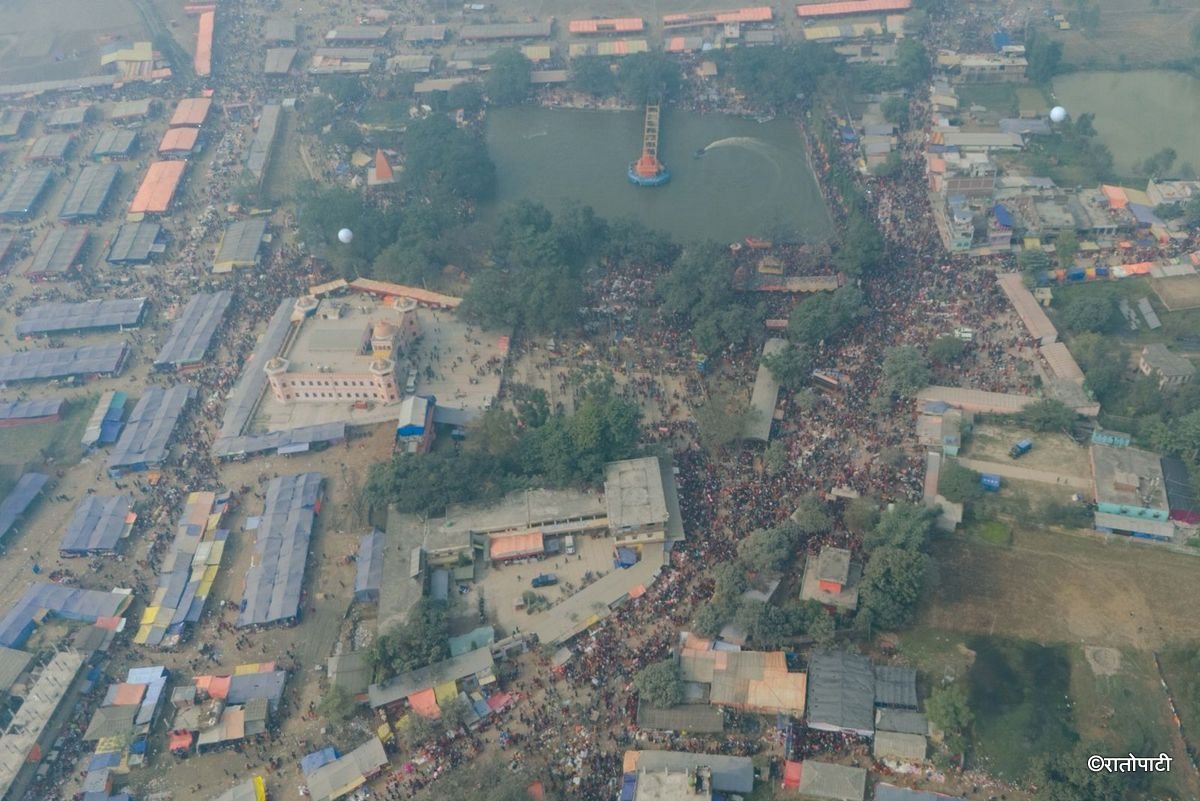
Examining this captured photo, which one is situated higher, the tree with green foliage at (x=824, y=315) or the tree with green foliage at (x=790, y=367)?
the tree with green foliage at (x=824, y=315)

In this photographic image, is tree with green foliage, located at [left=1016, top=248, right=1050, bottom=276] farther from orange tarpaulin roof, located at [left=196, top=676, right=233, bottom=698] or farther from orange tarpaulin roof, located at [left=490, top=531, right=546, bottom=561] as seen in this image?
orange tarpaulin roof, located at [left=196, top=676, right=233, bottom=698]

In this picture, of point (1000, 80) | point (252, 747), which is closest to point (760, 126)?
point (1000, 80)

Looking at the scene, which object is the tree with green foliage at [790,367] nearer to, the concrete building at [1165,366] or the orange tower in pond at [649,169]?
the concrete building at [1165,366]

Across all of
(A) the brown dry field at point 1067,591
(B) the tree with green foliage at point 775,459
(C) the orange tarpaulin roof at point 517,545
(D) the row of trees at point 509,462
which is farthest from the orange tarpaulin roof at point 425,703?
(A) the brown dry field at point 1067,591

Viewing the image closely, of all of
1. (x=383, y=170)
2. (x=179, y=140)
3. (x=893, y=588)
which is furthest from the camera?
(x=179, y=140)

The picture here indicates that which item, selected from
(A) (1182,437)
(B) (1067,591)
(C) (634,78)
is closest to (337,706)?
(B) (1067,591)

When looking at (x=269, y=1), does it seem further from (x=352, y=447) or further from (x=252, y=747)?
(x=252, y=747)

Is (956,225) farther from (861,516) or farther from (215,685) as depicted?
(215,685)
